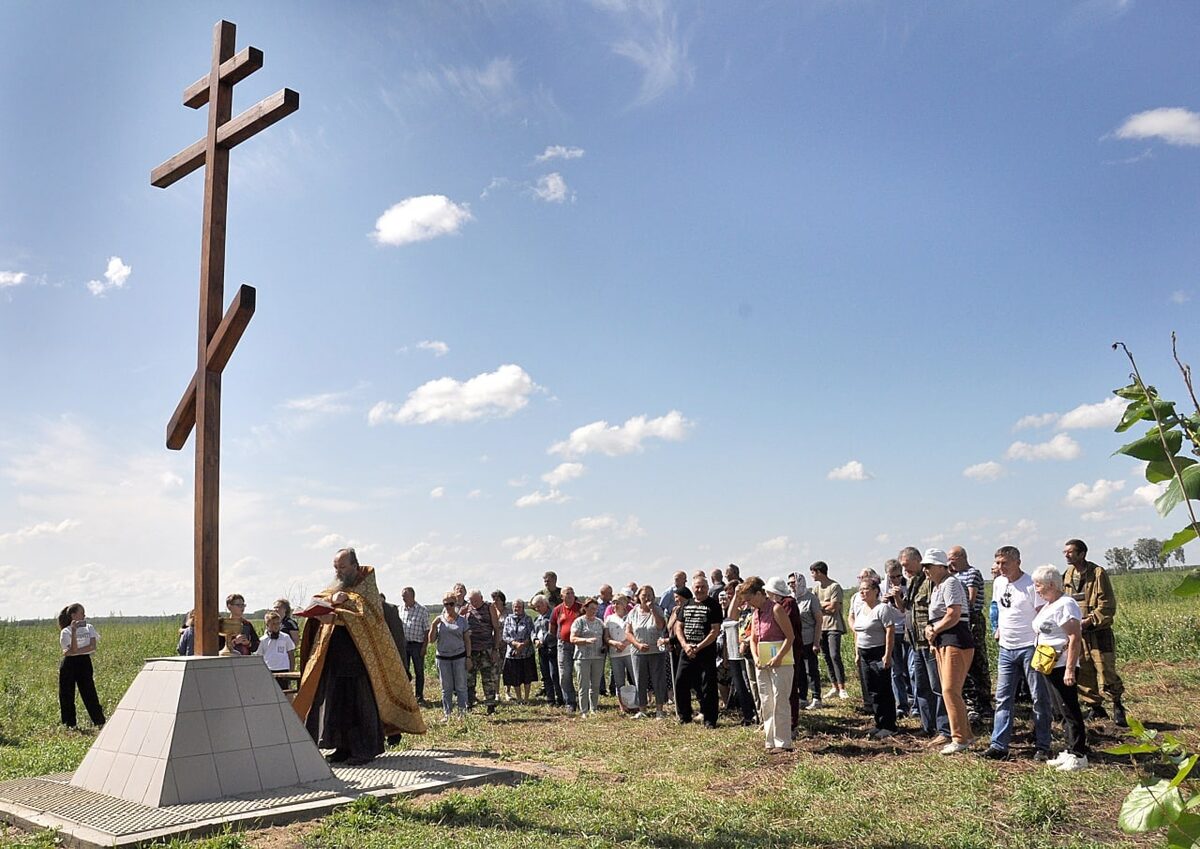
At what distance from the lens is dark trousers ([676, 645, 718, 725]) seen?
11383 mm

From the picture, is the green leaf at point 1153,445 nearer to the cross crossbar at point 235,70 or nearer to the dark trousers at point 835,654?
the cross crossbar at point 235,70

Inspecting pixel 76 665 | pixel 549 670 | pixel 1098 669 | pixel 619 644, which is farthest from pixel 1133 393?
pixel 549 670

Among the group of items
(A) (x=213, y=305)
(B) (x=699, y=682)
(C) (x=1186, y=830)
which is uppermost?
(A) (x=213, y=305)

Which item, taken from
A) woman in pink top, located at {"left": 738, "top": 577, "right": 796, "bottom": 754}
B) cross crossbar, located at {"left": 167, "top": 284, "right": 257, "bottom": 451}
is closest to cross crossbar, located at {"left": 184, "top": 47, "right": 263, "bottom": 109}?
cross crossbar, located at {"left": 167, "top": 284, "right": 257, "bottom": 451}

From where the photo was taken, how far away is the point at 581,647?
1346 cm

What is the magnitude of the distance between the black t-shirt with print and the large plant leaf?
10.4m

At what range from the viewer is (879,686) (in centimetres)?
984

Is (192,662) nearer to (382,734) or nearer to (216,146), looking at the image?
(382,734)

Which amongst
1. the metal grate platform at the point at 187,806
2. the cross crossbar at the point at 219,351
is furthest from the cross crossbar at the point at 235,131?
the metal grate platform at the point at 187,806

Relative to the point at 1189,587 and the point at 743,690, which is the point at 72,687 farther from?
the point at 1189,587

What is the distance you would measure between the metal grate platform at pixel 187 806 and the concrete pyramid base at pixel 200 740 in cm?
12

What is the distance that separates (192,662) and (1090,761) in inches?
289

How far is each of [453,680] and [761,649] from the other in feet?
19.6

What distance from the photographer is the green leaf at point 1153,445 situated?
53.5 inches
